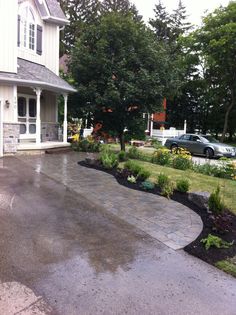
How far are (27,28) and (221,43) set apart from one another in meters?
14.0

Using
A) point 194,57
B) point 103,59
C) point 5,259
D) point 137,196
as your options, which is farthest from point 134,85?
point 194,57

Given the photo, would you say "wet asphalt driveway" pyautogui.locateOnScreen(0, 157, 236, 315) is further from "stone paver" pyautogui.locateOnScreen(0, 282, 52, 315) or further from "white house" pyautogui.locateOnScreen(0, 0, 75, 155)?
"white house" pyautogui.locateOnScreen(0, 0, 75, 155)

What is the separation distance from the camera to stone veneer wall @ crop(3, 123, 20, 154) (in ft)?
44.4

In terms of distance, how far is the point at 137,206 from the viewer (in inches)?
275

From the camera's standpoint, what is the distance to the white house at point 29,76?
535 inches

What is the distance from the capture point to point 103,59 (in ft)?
50.1

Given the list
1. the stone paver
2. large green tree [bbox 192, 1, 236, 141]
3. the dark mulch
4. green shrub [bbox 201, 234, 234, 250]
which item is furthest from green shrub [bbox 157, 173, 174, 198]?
large green tree [bbox 192, 1, 236, 141]

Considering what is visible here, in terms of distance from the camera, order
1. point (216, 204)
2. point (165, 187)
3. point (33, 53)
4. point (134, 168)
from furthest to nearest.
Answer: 1. point (33, 53)
2. point (134, 168)
3. point (165, 187)
4. point (216, 204)

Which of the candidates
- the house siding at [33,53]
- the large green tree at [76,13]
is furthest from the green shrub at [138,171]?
the large green tree at [76,13]

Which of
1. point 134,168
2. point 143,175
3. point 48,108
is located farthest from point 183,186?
point 48,108

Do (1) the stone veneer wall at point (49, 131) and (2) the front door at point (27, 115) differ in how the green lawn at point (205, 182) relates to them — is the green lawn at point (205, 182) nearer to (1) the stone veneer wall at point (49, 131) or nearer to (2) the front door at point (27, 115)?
(2) the front door at point (27, 115)

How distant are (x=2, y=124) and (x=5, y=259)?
10.2 m

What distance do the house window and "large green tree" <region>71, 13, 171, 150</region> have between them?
2.46 metres

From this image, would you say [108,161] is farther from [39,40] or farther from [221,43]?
[221,43]
